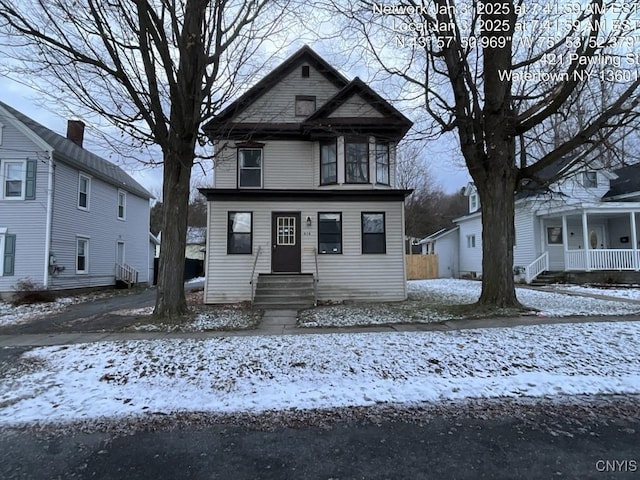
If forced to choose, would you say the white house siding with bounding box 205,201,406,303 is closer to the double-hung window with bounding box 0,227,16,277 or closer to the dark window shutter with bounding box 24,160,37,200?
the dark window shutter with bounding box 24,160,37,200

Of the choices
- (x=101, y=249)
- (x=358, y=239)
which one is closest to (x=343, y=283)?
(x=358, y=239)

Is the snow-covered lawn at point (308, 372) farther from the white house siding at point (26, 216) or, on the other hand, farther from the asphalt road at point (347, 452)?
the white house siding at point (26, 216)

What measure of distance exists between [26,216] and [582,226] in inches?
1003

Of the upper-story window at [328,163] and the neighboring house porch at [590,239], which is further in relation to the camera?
the neighboring house porch at [590,239]

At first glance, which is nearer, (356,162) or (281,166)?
(356,162)

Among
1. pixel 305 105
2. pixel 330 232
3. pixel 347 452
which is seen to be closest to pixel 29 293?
pixel 330 232

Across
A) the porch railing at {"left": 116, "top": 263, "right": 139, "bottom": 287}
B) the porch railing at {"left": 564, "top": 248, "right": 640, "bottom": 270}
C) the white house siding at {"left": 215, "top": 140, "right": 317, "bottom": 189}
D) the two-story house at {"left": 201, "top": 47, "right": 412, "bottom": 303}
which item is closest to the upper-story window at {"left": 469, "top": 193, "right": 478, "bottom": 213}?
the porch railing at {"left": 564, "top": 248, "right": 640, "bottom": 270}

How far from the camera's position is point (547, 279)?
18125mm

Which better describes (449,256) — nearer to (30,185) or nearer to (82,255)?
(82,255)

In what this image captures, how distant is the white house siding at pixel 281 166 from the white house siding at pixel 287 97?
1.08 metres

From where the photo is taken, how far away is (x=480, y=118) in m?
9.66

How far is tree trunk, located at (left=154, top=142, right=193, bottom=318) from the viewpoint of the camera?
909 centimetres

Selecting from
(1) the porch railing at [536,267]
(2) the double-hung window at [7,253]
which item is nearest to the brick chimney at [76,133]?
(2) the double-hung window at [7,253]

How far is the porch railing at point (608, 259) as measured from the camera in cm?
1714
